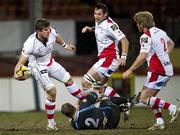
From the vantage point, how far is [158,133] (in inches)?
559

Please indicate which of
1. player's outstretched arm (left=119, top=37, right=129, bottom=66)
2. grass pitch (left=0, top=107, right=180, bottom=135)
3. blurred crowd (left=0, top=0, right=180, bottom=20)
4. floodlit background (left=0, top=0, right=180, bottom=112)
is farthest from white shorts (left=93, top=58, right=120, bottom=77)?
blurred crowd (left=0, top=0, right=180, bottom=20)

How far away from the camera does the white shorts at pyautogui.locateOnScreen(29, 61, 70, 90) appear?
15943mm

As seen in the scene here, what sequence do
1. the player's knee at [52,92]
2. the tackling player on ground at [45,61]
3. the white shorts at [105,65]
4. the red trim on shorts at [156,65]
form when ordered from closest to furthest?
the red trim on shorts at [156,65] → the tackling player on ground at [45,61] → the player's knee at [52,92] → the white shorts at [105,65]

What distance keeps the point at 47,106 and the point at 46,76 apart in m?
0.59

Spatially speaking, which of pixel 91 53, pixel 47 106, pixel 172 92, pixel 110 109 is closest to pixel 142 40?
pixel 110 109

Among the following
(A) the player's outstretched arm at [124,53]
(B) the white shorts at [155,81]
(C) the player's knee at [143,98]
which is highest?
(A) the player's outstretched arm at [124,53]

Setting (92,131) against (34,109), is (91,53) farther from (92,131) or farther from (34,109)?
(92,131)

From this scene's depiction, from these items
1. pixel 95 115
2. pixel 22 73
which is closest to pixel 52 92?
pixel 22 73

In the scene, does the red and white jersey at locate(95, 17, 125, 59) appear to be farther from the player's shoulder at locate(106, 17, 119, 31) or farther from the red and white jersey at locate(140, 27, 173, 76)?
the red and white jersey at locate(140, 27, 173, 76)

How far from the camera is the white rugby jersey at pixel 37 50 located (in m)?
15.7

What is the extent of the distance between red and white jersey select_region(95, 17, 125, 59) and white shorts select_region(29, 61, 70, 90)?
1317 millimetres

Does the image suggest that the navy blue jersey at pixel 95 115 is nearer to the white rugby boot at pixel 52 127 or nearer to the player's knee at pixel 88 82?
the white rugby boot at pixel 52 127

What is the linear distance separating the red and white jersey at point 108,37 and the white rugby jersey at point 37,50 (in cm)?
120

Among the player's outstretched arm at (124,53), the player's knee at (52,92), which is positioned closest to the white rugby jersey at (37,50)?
the player's knee at (52,92)
